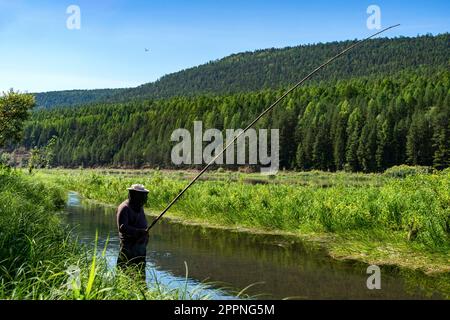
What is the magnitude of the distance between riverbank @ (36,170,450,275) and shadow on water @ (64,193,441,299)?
0.89 m

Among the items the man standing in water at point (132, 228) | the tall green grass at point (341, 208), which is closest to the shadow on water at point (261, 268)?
the man standing in water at point (132, 228)

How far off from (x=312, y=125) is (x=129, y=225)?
9396 centimetres

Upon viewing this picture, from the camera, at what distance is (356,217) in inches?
609

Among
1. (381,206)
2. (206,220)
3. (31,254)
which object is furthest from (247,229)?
(31,254)

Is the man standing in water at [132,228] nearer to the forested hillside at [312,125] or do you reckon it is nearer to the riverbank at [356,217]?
the riverbank at [356,217]

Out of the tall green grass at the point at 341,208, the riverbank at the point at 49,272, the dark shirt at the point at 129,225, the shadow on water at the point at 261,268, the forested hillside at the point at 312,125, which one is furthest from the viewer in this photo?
the forested hillside at the point at 312,125

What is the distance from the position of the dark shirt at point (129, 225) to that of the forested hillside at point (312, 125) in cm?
7708

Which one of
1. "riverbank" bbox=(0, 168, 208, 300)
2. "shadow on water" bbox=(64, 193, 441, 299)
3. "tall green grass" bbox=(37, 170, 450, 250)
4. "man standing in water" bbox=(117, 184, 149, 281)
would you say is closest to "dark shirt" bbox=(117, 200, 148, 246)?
"man standing in water" bbox=(117, 184, 149, 281)

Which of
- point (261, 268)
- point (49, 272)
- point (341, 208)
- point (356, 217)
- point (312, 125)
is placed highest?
point (312, 125)

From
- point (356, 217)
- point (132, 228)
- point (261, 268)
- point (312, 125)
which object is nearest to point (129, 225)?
point (132, 228)

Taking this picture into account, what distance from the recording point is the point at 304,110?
123m

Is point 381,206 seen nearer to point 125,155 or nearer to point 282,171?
point 282,171

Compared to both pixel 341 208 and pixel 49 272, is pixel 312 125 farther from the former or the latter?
pixel 49 272

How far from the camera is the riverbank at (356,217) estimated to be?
12.4 m
